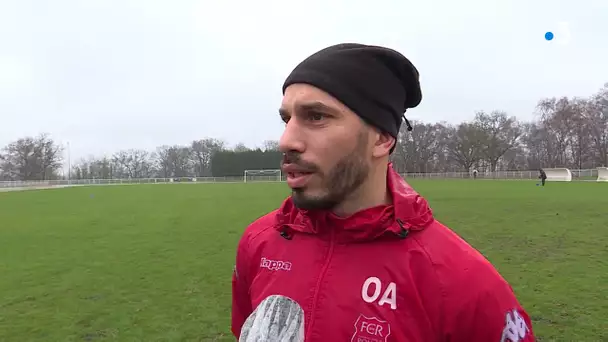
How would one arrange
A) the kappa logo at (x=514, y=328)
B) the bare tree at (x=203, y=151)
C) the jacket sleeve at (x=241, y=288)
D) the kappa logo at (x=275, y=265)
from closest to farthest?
the kappa logo at (x=514, y=328) < the kappa logo at (x=275, y=265) < the jacket sleeve at (x=241, y=288) < the bare tree at (x=203, y=151)

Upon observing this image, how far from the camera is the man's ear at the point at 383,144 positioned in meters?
1.67

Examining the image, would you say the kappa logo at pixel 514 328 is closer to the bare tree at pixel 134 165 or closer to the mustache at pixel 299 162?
the mustache at pixel 299 162

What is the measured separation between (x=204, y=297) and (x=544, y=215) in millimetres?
13875

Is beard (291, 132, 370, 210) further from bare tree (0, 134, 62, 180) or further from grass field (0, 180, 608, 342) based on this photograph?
bare tree (0, 134, 62, 180)

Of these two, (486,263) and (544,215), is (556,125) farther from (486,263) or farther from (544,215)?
(486,263)

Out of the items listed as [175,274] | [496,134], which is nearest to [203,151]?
[496,134]

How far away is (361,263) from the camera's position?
163 centimetres

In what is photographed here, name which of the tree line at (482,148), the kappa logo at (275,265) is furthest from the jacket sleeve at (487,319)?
the tree line at (482,148)

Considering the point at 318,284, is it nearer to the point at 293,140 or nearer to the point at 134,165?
the point at 293,140

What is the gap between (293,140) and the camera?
1594 mm

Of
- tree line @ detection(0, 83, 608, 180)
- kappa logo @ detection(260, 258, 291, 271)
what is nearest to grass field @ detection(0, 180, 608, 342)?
kappa logo @ detection(260, 258, 291, 271)

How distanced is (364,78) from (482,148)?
8165cm

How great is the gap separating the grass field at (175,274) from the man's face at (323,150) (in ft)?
→ 15.4

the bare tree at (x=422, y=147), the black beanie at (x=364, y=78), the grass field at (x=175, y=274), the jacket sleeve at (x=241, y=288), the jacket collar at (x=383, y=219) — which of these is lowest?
the grass field at (x=175, y=274)
